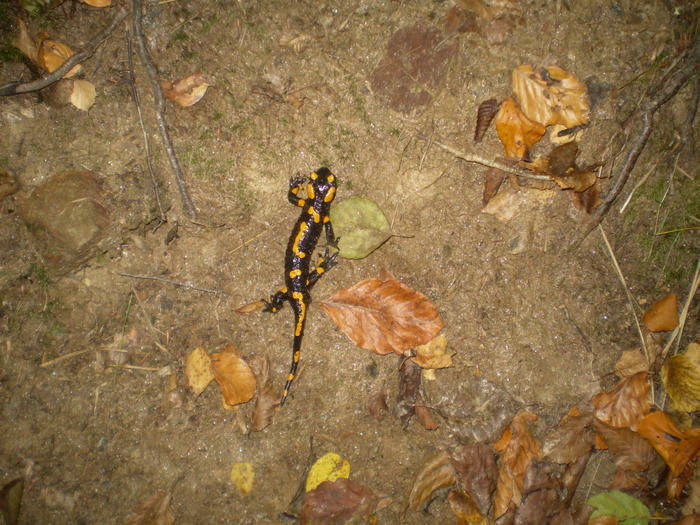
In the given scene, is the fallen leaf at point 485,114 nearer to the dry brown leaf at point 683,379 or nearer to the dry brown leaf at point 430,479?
the dry brown leaf at point 683,379

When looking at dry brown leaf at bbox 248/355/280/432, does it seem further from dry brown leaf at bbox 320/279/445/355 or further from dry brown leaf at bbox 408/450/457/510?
dry brown leaf at bbox 408/450/457/510

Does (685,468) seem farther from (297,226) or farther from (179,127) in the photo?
(179,127)

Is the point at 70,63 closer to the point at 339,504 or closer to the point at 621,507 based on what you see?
the point at 339,504

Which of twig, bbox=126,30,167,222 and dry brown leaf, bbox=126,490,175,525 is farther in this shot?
dry brown leaf, bbox=126,490,175,525

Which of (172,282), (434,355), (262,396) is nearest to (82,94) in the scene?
(172,282)

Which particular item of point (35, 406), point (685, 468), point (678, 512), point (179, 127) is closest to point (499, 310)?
point (685, 468)


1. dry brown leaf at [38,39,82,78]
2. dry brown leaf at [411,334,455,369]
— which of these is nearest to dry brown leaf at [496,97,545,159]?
dry brown leaf at [411,334,455,369]

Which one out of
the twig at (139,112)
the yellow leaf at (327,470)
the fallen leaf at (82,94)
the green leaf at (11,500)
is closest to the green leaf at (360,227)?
the twig at (139,112)

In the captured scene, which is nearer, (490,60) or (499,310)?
(490,60)
